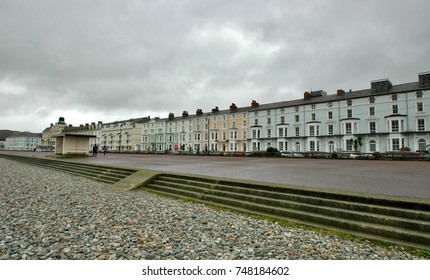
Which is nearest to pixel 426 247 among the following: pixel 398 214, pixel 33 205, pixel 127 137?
pixel 398 214

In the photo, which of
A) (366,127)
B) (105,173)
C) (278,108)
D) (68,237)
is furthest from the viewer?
(278,108)

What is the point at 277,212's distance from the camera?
696cm

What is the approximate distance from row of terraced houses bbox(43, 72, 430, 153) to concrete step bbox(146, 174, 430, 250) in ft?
139

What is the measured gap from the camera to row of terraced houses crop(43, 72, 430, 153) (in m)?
40.3

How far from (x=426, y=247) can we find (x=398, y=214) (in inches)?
45.6

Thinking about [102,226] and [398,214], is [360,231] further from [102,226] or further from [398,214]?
[102,226]

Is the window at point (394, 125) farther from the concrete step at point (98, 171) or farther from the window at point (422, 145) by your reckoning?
the concrete step at point (98, 171)

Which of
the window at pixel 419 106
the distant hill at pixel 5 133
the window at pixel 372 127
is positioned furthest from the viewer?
the distant hill at pixel 5 133

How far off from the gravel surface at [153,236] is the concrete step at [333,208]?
65 centimetres

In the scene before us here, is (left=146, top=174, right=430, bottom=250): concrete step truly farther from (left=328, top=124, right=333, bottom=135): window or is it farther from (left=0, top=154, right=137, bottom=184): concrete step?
(left=328, top=124, right=333, bottom=135): window

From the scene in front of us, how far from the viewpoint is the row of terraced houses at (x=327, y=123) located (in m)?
40.3

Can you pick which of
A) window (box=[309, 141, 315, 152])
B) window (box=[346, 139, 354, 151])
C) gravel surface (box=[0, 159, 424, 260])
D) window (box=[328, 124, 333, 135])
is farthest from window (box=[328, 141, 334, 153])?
gravel surface (box=[0, 159, 424, 260])

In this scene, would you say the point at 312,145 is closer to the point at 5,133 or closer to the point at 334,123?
the point at 334,123

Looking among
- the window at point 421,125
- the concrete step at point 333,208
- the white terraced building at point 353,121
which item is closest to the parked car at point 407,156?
the white terraced building at point 353,121
